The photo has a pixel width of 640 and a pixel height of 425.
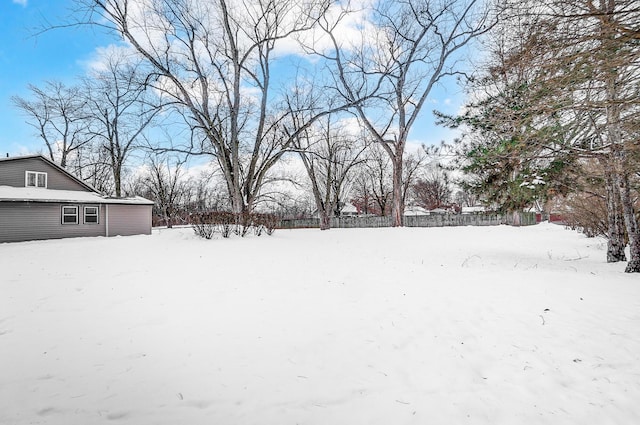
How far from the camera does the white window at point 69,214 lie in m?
15.9

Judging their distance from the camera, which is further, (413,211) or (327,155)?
(413,211)

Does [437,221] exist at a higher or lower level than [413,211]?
lower

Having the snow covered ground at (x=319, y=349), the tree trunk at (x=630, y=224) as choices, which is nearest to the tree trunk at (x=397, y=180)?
the tree trunk at (x=630, y=224)

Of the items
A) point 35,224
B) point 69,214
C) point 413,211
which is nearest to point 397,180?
point 69,214

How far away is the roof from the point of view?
1401cm

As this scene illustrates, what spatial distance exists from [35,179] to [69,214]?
104 inches

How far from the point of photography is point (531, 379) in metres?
2.38

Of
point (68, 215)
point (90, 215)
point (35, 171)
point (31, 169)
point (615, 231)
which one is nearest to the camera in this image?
point (615, 231)

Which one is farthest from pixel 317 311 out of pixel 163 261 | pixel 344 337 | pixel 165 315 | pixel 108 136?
pixel 108 136

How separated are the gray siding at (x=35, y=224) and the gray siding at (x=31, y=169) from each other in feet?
6.40

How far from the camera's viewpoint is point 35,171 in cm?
1596

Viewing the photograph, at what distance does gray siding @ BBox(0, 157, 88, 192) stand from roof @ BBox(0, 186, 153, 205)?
421 mm

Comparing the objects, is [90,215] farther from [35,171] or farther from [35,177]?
[35,171]

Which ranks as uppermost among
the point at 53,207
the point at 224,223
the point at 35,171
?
the point at 35,171
